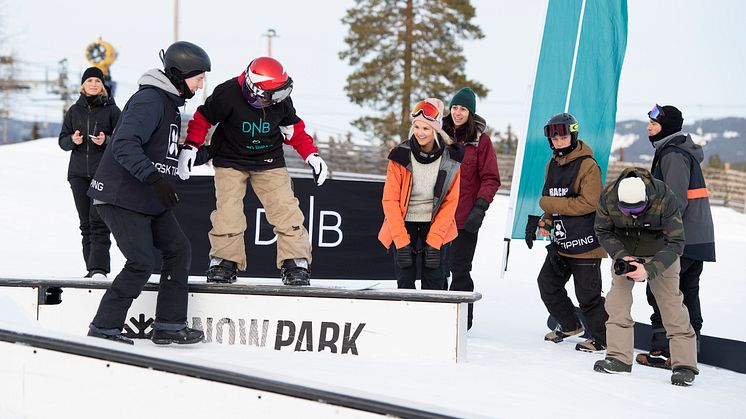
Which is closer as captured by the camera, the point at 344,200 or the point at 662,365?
the point at 662,365

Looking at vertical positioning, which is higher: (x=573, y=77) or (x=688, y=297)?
(x=573, y=77)

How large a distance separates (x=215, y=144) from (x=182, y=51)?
2.55 ft

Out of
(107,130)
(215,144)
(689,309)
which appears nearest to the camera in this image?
(215,144)

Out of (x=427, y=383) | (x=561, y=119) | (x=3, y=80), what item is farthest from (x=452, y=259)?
(x=3, y=80)

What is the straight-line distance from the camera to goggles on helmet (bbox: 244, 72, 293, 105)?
17.8ft

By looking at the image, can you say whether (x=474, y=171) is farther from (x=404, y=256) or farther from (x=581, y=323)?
(x=581, y=323)

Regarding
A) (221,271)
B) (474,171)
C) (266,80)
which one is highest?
(266,80)

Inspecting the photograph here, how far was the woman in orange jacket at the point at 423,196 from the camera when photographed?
19.5 ft

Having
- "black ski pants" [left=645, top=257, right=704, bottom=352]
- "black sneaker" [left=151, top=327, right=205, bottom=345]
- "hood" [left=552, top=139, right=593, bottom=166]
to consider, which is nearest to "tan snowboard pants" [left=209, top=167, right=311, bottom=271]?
"black sneaker" [left=151, top=327, right=205, bottom=345]

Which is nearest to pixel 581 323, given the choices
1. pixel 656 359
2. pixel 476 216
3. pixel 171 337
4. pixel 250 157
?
pixel 656 359

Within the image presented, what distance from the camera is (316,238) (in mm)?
8766

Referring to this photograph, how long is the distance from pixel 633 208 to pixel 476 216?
53.7 inches

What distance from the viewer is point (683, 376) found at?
5.51m

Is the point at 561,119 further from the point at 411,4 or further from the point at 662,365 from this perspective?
the point at 411,4
